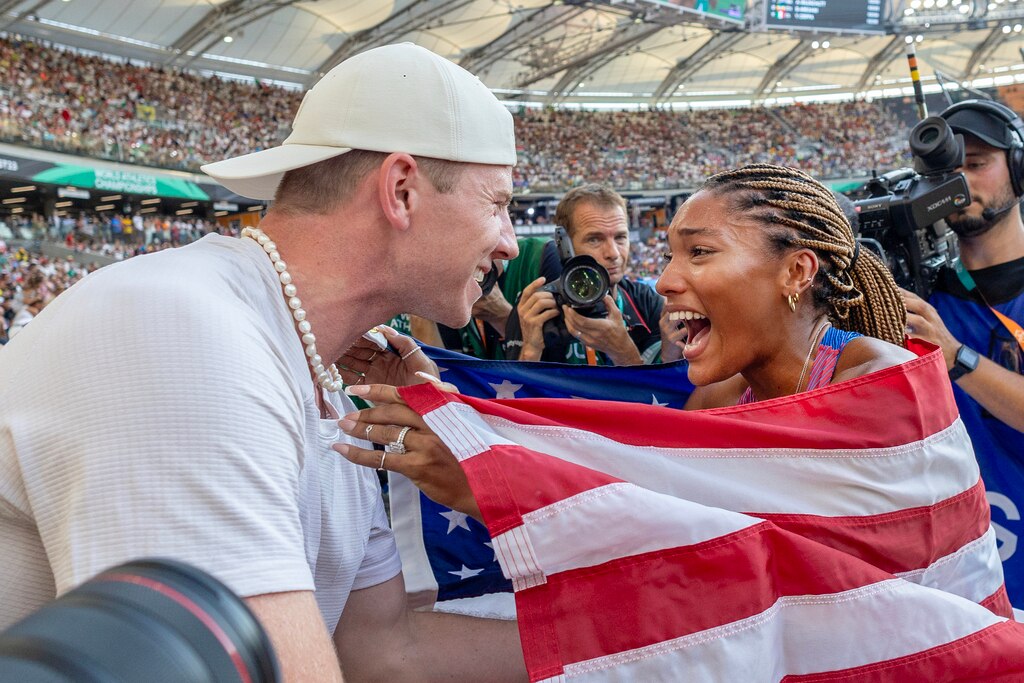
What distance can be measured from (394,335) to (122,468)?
1247 mm

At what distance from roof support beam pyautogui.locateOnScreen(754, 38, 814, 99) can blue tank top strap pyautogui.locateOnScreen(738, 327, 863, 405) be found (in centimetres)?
3608

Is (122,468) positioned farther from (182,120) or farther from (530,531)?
(182,120)

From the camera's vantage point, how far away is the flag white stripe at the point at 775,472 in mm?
1645

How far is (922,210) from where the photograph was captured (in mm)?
2791

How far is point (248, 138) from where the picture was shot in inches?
1071

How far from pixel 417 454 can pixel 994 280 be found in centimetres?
225

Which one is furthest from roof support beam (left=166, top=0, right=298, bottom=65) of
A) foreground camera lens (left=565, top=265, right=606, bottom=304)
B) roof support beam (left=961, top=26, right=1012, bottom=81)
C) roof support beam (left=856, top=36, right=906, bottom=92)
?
roof support beam (left=961, top=26, right=1012, bottom=81)

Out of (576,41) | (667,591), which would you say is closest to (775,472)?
(667,591)

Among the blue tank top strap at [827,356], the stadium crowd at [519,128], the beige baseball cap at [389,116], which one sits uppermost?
the stadium crowd at [519,128]

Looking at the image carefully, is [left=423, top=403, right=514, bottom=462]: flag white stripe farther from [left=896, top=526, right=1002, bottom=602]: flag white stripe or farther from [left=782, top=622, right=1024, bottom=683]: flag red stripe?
A: [left=896, top=526, right=1002, bottom=602]: flag white stripe

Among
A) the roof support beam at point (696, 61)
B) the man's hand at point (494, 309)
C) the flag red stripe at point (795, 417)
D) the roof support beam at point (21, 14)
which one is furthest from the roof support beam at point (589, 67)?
the flag red stripe at point (795, 417)

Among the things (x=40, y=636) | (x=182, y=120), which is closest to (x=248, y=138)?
(x=182, y=120)

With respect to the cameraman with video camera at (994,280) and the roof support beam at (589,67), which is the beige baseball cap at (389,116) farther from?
the roof support beam at (589,67)

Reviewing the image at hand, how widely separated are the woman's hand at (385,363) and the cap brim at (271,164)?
0.61 meters
